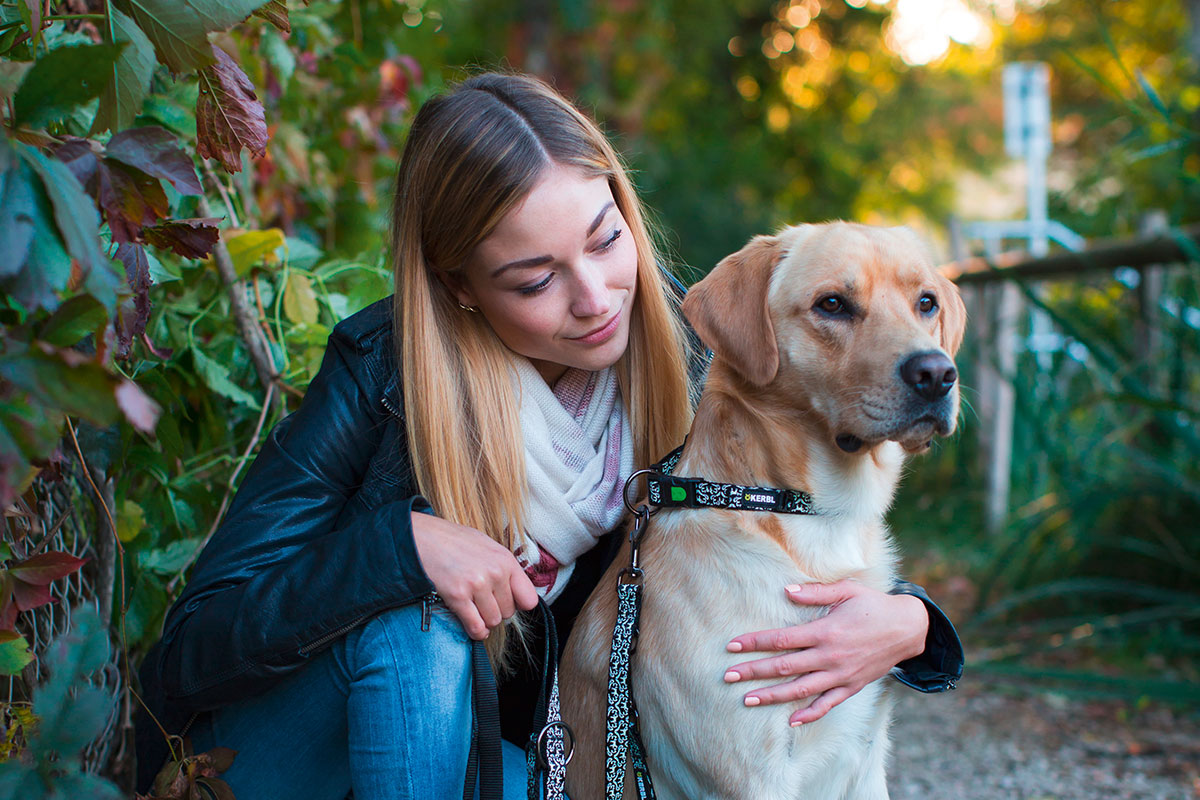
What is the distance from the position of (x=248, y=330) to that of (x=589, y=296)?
86 centimetres

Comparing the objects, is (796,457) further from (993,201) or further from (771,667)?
(993,201)

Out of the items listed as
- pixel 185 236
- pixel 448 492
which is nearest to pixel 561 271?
pixel 448 492

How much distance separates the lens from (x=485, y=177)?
1.71 m

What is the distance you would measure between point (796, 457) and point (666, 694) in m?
0.50

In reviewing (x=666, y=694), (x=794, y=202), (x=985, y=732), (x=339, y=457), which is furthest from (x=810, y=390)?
(x=794, y=202)

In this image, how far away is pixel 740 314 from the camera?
1.74 metres

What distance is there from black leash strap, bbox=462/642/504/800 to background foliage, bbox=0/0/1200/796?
0.44 meters

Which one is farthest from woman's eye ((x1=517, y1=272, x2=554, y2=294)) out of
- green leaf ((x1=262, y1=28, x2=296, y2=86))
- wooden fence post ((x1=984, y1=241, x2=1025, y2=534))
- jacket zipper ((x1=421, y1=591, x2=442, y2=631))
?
wooden fence post ((x1=984, y1=241, x2=1025, y2=534))

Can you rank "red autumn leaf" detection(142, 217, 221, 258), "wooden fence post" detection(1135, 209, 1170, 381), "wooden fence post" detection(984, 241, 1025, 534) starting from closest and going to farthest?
"red autumn leaf" detection(142, 217, 221, 258), "wooden fence post" detection(1135, 209, 1170, 381), "wooden fence post" detection(984, 241, 1025, 534)

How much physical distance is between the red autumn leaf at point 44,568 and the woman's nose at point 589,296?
92 centimetres

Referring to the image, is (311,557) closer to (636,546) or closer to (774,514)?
(636,546)

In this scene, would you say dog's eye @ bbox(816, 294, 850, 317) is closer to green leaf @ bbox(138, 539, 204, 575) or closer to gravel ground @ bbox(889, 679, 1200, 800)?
green leaf @ bbox(138, 539, 204, 575)

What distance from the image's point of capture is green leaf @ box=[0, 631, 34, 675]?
1.12 meters

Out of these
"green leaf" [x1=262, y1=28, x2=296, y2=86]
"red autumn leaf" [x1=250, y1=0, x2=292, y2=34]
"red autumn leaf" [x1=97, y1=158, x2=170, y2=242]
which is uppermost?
"green leaf" [x1=262, y1=28, x2=296, y2=86]
